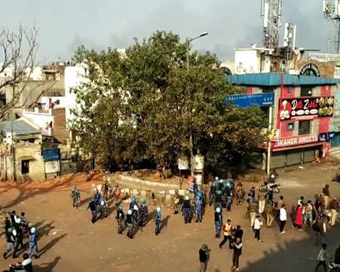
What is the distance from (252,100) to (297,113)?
19.1 ft

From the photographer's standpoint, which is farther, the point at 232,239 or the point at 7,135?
the point at 7,135

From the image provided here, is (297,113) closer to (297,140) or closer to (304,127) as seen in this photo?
(304,127)

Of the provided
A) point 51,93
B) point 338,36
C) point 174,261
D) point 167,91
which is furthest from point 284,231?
point 51,93

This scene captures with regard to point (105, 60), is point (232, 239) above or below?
below

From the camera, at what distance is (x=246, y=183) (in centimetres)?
3281

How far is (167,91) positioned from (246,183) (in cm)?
916

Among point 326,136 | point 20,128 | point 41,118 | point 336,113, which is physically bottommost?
point 326,136

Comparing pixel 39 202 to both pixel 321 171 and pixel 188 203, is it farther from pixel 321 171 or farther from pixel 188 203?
pixel 321 171

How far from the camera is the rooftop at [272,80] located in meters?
36.7

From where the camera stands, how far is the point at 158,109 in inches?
1125

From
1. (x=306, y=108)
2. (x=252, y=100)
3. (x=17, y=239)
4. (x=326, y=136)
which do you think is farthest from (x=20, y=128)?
(x=326, y=136)

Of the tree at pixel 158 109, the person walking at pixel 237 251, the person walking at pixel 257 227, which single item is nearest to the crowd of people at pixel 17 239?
the person walking at pixel 237 251

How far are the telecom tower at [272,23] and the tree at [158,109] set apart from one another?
23.0 metres

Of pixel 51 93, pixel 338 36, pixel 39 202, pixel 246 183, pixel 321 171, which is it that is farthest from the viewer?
pixel 51 93
